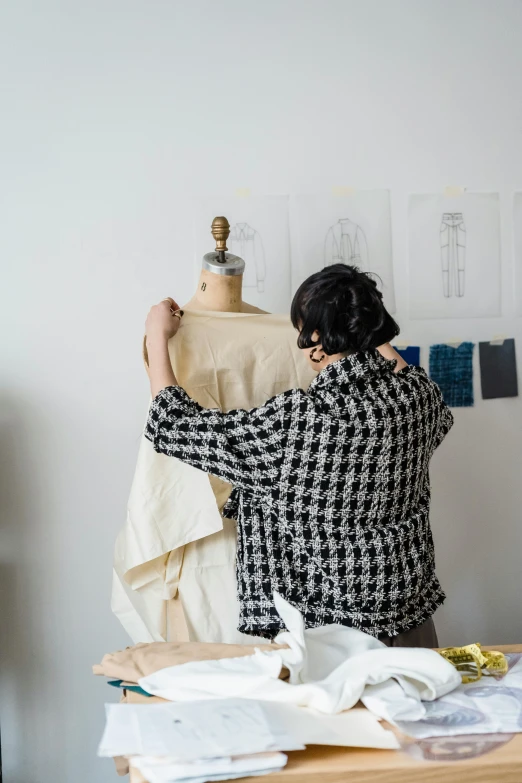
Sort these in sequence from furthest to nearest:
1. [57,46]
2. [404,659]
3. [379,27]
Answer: [379,27] → [57,46] → [404,659]

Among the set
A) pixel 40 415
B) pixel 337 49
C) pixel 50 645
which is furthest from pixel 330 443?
pixel 337 49

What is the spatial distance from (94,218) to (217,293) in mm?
609

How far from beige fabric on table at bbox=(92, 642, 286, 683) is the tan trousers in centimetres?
41

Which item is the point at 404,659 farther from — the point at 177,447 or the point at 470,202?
the point at 470,202

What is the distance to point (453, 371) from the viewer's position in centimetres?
233

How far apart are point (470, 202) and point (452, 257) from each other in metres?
0.17

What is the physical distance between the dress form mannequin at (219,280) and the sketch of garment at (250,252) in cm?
48

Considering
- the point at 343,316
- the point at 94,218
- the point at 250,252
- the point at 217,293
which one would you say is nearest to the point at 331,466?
the point at 343,316

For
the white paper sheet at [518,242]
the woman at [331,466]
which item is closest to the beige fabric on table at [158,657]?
the woman at [331,466]

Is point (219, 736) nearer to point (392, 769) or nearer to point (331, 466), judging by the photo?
point (392, 769)

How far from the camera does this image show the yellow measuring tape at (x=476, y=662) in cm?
113

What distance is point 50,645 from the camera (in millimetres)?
2139

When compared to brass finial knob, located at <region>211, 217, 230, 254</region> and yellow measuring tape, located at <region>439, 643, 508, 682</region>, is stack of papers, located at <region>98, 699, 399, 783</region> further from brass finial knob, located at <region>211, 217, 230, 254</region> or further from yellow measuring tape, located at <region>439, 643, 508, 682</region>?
brass finial knob, located at <region>211, 217, 230, 254</region>

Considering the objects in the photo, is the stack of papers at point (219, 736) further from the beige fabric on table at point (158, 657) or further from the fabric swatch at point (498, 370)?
the fabric swatch at point (498, 370)
